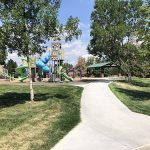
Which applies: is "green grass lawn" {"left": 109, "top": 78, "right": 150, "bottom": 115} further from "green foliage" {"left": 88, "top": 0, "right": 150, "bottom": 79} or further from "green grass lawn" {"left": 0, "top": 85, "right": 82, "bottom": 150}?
"green foliage" {"left": 88, "top": 0, "right": 150, "bottom": 79}

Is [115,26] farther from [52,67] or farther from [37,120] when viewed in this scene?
[37,120]

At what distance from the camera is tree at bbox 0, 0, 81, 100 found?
717 inches

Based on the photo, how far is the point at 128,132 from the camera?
13570 mm

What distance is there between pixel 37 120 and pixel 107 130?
3.12 m

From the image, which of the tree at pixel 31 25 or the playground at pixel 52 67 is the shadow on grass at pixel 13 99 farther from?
the playground at pixel 52 67

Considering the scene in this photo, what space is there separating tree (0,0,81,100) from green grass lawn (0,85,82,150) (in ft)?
8.41

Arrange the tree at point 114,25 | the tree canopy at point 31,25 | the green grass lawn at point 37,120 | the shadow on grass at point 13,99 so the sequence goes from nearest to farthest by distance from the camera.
Result: 1. the green grass lawn at point 37,120
2. the tree canopy at point 31,25
3. the shadow on grass at point 13,99
4. the tree at point 114,25

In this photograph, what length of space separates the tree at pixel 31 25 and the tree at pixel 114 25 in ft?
64.1

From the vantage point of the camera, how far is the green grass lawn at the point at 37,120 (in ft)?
41.5

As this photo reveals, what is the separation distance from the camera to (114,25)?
4012 centimetres

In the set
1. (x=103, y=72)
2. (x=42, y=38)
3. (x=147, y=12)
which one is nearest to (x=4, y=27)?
(x=42, y=38)

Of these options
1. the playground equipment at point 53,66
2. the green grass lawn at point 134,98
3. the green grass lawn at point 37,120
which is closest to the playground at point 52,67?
the playground equipment at point 53,66

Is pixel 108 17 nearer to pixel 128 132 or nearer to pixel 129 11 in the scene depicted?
pixel 129 11

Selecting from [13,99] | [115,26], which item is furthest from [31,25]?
[115,26]
